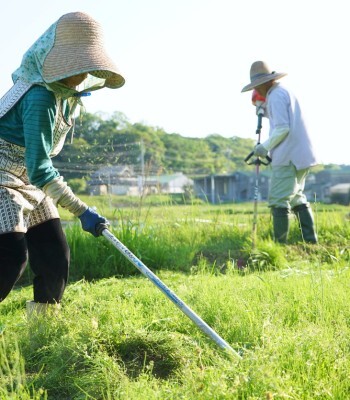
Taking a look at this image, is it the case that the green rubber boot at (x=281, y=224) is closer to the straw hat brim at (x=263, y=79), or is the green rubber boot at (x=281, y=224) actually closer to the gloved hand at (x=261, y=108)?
the gloved hand at (x=261, y=108)

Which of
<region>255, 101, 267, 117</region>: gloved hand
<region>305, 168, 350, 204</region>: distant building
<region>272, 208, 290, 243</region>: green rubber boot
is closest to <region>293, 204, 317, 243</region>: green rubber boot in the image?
<region>272, 208, 290, 243</region>: green rubber boot

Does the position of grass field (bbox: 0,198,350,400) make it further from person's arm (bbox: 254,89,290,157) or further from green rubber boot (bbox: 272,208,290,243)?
person's arm (bbox: 254,89,290,157)

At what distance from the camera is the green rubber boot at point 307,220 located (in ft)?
20.2

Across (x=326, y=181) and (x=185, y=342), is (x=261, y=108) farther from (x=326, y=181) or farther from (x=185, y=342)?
(x=326, y=181)

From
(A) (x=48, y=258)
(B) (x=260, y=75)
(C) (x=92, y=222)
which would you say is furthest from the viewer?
(B) (x=260, y=75)

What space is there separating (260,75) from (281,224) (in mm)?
1580

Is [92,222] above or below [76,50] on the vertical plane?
below

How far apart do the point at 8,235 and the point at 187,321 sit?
100 cm

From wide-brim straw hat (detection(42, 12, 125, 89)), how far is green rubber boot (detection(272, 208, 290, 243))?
3474 millimetres

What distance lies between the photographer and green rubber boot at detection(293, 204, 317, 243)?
6.15 m

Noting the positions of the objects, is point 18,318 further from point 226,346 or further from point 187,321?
point 226,346

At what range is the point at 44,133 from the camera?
2857 millimetres

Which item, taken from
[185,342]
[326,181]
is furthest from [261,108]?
[326,181]

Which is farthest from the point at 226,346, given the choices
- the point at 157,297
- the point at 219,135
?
the point at 219,135
